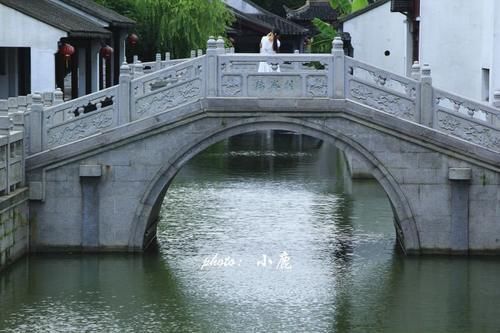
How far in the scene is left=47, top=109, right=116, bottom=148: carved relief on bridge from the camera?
81.1 feet

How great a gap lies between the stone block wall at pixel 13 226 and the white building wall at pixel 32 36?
836cm

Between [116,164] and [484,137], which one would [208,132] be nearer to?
[116,164]

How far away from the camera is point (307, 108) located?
2441 cm

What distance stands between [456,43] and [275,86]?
28.3 feet

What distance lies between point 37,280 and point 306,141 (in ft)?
97.3

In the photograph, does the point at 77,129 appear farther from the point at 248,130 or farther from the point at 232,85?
the point at 248,130

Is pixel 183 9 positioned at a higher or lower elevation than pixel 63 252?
higher

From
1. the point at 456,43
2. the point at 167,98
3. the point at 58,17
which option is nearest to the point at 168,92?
the point at 167,98

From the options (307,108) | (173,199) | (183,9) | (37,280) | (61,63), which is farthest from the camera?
(183,9)

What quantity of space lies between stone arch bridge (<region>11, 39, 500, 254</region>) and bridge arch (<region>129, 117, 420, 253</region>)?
18 millimetres

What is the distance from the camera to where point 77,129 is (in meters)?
24.7

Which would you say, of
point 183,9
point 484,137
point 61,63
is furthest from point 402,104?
point 183,9

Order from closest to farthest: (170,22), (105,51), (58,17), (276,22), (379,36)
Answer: (58,17), (105,51), (170,22), (379,36), (276,22)

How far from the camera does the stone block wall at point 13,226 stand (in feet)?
74.6
